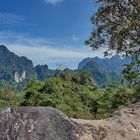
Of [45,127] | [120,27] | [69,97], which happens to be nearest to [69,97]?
[69,97]

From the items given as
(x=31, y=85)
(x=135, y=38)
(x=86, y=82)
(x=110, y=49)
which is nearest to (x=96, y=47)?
(x=110, y=49)

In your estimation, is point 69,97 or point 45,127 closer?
point 45,127

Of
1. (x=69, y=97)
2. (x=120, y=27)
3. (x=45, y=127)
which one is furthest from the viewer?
(x=69, y=97)

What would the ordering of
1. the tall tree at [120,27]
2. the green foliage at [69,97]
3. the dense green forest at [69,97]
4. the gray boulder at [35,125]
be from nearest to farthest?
the gray boulder at [35,125]
the tall tree at [120,27]
the dense green forest at [69,97]
the green foliage at [69,97]

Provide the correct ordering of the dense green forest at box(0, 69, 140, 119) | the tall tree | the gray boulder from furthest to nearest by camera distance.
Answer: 1. the dense green forest at box(0, 69, 140, 119)
2. the tall tree
3. the gray boulder

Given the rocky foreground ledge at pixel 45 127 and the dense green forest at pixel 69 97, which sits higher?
the rocky foreground ledge at pixel 45 127

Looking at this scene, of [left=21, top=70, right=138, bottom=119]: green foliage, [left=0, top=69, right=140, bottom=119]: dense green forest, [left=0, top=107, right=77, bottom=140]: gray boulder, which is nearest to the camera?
[left=0, top=107, right=77, bottom=140]: gray boulder

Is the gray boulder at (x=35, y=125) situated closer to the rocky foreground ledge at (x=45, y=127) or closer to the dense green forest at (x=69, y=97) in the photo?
the rocky foreground ledge at (x=45, y=127)

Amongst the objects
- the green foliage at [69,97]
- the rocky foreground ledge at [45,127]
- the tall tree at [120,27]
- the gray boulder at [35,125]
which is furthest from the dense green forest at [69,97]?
the gray boulder at [35,125]

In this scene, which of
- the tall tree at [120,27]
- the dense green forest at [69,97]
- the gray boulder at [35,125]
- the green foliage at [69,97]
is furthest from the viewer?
the green foliage at [69,97]

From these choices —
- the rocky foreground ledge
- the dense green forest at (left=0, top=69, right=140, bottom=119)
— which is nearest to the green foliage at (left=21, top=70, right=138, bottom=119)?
the dense green forest at (left=0, top=69, right=140, bottom=119)

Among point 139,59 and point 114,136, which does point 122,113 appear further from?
point 139,59

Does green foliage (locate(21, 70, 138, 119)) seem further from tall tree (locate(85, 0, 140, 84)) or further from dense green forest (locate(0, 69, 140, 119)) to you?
tall tree (locate(85, 0, 140, 84))

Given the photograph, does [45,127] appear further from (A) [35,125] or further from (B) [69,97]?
(B) [69,97]
